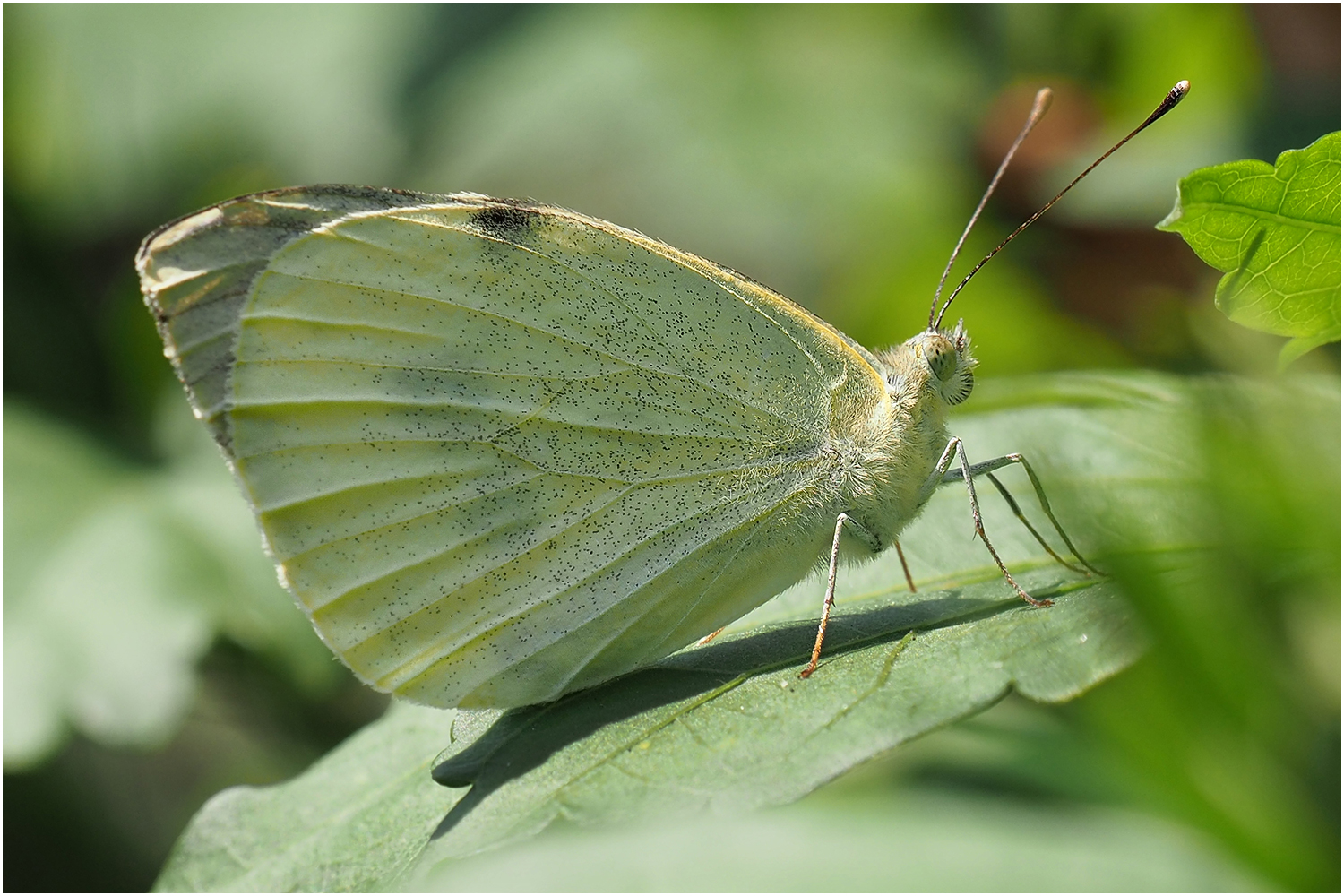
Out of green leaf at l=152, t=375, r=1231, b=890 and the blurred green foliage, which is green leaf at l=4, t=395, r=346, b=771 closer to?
the blurred green foliage

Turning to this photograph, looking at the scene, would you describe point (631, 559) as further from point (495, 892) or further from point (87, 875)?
point (87, 875)

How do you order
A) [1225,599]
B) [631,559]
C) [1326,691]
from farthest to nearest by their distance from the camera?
[631,559], [1326,691], [1225,599]

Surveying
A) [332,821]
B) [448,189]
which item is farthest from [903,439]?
[448,189]

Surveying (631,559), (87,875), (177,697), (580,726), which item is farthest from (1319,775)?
(87,875)

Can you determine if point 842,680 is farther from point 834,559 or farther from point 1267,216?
point 1267,216

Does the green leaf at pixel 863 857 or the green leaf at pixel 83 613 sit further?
the green leaf at pixel 83 613

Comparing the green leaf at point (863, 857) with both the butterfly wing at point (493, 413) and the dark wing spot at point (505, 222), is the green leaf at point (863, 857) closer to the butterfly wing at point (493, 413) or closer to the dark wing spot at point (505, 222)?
the butterfly wing at point (493, 413)

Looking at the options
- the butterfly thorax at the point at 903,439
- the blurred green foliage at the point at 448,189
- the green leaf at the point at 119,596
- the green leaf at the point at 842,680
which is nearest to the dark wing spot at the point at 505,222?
the butterfly thorax at the point at 903,439
